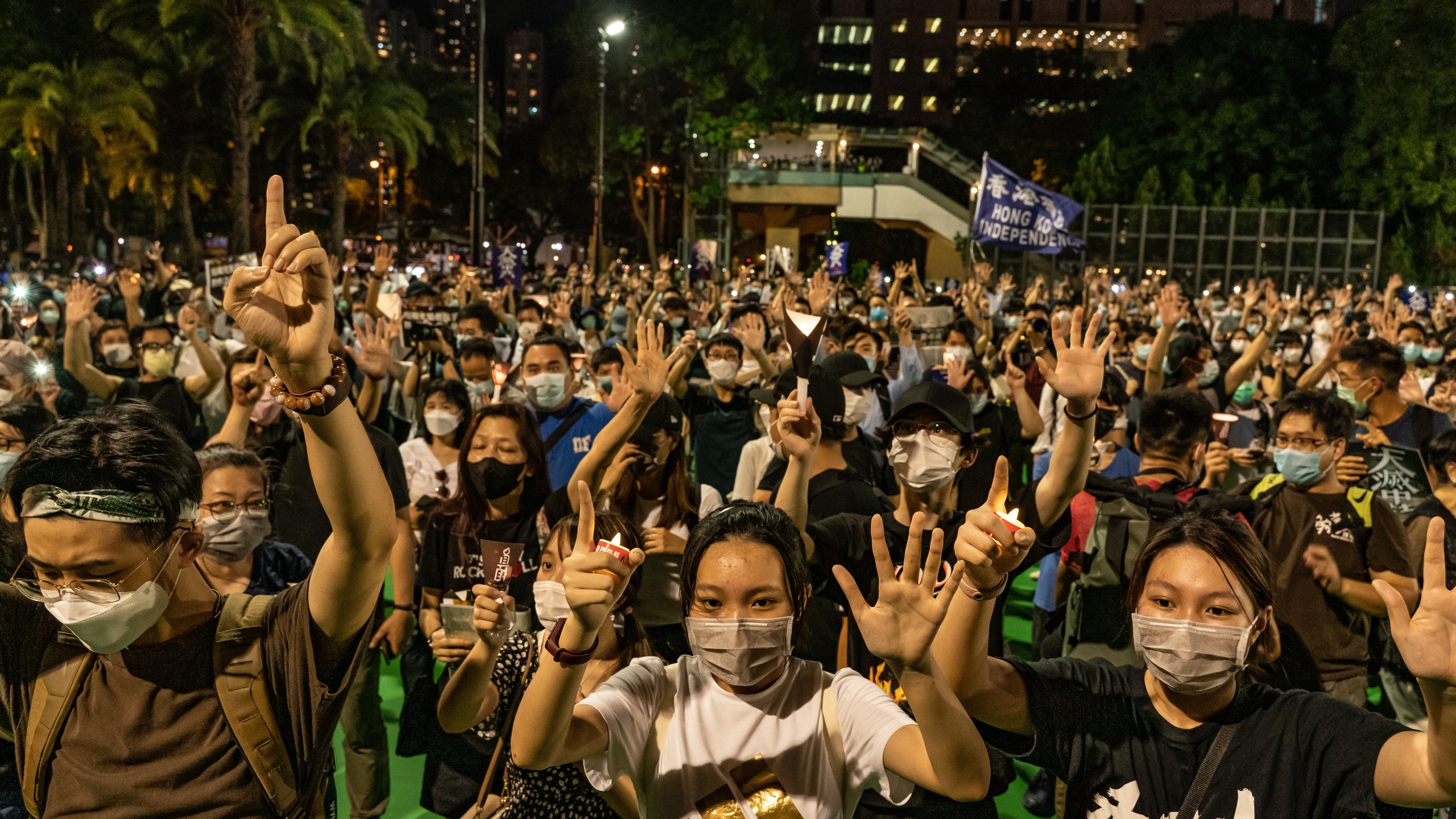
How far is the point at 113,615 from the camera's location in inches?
84.1

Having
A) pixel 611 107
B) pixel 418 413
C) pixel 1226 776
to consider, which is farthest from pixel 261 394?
pixel 611 107

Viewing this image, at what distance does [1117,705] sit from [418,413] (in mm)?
5677

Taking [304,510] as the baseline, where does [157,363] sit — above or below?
above

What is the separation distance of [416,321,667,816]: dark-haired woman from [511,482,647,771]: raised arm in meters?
1.68

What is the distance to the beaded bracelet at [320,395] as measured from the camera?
2.05 meters

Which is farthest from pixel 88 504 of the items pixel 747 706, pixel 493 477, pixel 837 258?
pixel 837 258

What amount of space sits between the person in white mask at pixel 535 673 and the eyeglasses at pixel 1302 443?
2.52 metres

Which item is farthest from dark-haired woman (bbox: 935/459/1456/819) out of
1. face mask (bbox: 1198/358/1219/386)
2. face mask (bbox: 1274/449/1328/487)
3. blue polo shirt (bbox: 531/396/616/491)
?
face mask (bbox: 1198/358/1219/386)

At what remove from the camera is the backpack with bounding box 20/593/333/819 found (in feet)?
7.30

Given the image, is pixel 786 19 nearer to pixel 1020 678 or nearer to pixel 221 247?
pixel 221 247

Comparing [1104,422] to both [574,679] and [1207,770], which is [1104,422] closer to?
[1207,770]

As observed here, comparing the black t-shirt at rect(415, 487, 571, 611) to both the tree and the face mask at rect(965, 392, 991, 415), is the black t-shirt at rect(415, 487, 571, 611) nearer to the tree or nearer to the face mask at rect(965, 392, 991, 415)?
the face mask at rect(965, 392, 991, 415)

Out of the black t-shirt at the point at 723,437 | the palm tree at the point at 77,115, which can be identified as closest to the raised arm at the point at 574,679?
the black t-shirt at the point at 723,437

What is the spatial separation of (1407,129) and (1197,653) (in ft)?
138
